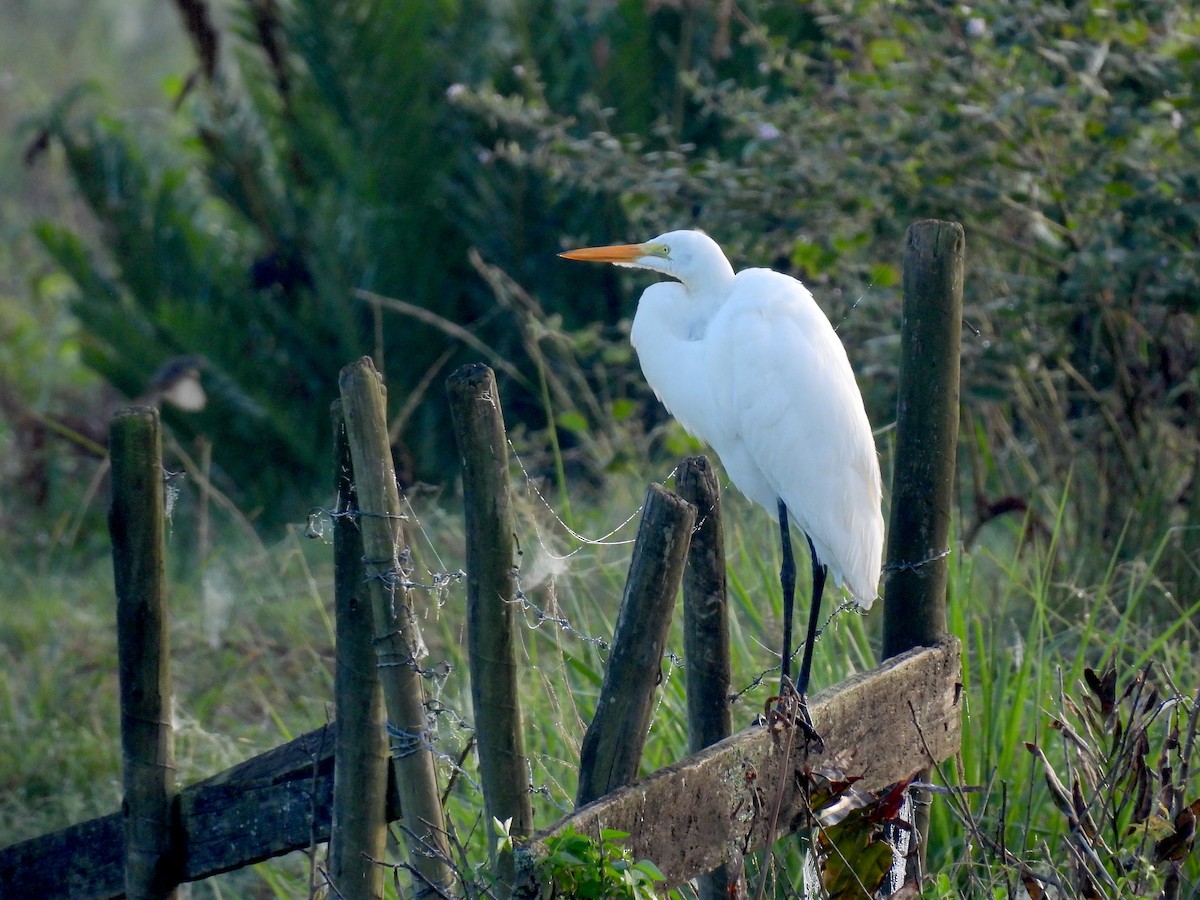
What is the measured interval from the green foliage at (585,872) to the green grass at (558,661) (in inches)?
15.8

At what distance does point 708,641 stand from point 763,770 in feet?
0.81

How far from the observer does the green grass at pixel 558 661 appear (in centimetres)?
A: 238

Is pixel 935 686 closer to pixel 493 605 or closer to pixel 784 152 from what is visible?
pixel 493 605

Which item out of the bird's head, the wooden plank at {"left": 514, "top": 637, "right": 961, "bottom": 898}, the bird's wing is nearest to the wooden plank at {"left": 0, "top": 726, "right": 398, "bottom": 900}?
the wooden plank at {"left": 514, "top": 637, "right": 961, "bottom": 898}

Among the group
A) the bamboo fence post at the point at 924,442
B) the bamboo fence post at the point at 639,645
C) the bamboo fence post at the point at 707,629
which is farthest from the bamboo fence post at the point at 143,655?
the bamboo fence post at the point at 924,442

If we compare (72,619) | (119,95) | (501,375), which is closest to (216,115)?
(501,375)

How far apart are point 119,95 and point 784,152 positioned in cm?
1006

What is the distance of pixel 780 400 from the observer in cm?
245

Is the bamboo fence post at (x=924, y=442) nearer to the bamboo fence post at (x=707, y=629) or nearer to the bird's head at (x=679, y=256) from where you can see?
the bamboo fence post at (x=707, y=629)

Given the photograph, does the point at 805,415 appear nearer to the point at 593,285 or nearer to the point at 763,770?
the point at 763,770

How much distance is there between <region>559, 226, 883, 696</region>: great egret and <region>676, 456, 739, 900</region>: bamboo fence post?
0.45 meters

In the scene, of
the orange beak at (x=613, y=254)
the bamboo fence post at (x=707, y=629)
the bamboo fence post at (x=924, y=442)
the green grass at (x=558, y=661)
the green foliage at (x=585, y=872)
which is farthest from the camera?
the orange beak at (x=613, y=254)

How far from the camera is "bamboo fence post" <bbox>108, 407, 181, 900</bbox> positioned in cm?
163

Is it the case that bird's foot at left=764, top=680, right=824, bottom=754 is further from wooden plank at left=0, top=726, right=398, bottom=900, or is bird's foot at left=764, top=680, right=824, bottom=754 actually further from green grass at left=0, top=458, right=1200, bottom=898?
wooden plank at left=0, top=726, right=398, bottom=900
